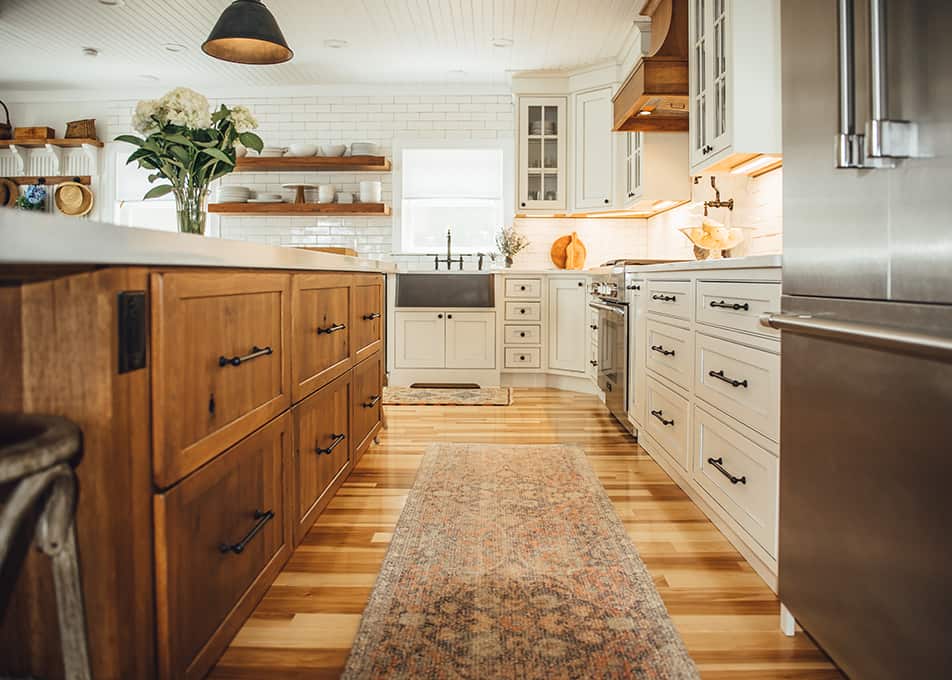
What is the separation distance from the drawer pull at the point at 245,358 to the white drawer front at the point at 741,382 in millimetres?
1249

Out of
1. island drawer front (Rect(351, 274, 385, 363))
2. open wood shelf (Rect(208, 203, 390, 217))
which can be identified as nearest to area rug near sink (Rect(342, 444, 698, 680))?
island drawer front (Rect(351, 274, 385, 363))

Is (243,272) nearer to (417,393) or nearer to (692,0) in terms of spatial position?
(692,0)

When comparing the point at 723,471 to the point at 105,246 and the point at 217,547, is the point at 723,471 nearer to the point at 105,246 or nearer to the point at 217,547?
the point at 217,547

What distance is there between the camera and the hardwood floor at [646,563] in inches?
57.3

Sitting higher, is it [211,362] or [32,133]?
[32,133]

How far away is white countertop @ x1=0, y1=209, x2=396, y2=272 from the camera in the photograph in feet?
2.36

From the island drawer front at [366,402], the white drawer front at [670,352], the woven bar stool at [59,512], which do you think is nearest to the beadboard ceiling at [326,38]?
the white drawer front at [670,352]

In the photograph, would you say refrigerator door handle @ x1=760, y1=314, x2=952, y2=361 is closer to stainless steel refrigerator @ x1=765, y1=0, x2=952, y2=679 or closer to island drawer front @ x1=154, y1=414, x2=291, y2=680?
stainless steel refrigerator @ x1=765, y1=0, x2=952, y2=679

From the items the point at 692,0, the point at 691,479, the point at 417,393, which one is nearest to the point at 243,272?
the point at 691,479

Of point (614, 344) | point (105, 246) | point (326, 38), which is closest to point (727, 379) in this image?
point (105, 246)

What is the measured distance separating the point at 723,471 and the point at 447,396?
2926 millimetres

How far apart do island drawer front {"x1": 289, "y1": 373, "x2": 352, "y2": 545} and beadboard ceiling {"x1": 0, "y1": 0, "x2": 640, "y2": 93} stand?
299 cm

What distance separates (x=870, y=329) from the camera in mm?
1108

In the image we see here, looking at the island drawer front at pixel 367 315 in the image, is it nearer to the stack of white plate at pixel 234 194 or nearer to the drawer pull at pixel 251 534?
the drawer pull at pixel 251 534
